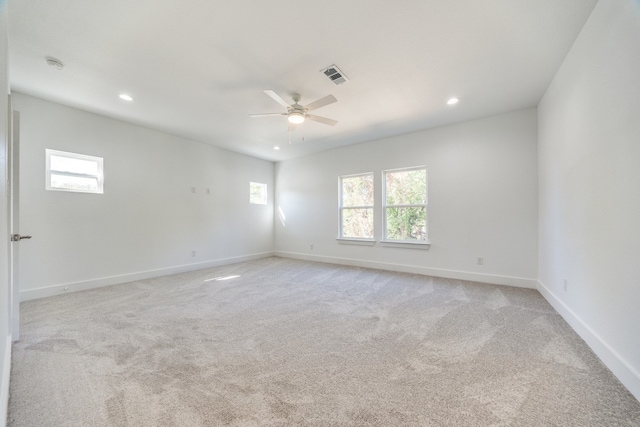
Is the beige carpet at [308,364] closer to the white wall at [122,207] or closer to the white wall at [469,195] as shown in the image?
the white wall at [122,207]

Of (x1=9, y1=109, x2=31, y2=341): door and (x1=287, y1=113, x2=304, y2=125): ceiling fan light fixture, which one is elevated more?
(x1=287, y1=113, x2=304, y2=125): ceiling fan light fixture

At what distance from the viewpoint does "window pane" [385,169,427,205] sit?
4672mm

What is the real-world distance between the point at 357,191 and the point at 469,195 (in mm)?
2175

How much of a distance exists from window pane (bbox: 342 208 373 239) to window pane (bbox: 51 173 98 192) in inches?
178

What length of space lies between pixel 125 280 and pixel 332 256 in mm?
3903

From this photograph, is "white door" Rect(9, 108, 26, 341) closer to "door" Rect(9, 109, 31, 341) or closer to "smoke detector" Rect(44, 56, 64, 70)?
"door" Rect(9, 109, 31, 341)

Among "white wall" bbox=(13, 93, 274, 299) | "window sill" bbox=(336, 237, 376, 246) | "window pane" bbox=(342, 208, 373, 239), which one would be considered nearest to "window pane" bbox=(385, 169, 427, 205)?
"window pane" bbox=(342, 208, 373, 239)

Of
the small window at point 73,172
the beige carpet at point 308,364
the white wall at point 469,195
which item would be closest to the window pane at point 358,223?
the white wall at point 469,195

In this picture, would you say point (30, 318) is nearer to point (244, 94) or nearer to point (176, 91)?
point (176, 91)

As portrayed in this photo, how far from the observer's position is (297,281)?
418 cm

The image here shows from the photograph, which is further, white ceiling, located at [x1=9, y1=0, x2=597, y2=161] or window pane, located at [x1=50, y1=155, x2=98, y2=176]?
window pane, located at [x1=50, y1=155, x2=98, y2=176]

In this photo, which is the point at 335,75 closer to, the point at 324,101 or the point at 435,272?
the point at 324,101

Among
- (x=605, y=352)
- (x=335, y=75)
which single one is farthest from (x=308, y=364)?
(x=335, y=75)

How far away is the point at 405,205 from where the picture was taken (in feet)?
15.8
